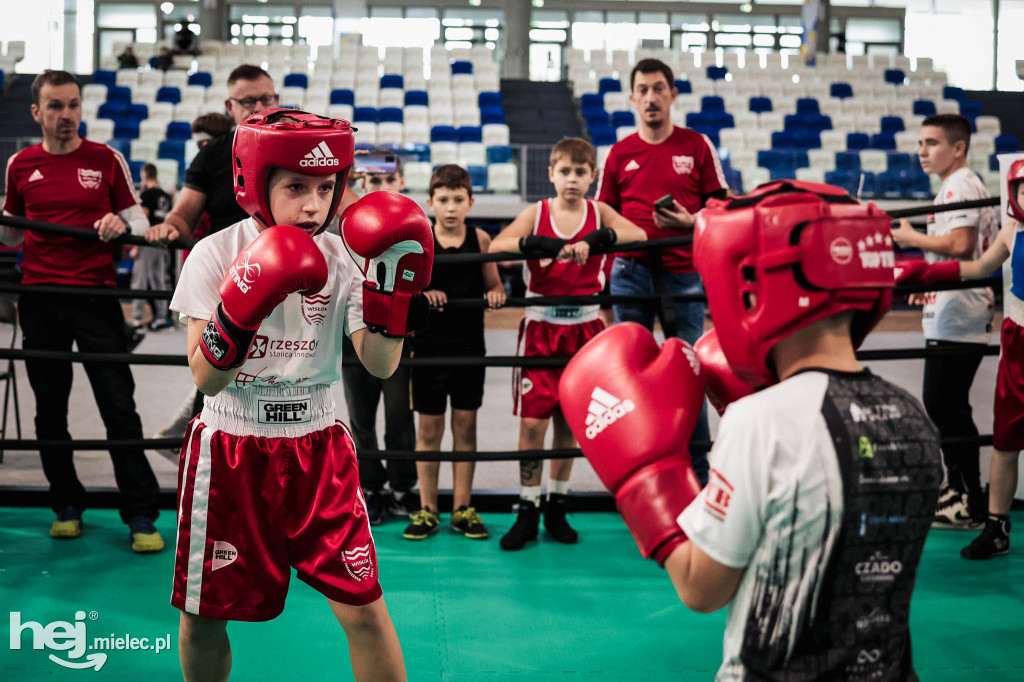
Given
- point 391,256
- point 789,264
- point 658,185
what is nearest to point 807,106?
point 658,185

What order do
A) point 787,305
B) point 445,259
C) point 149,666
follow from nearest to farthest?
point 787,305
point 149,666
point 445,259

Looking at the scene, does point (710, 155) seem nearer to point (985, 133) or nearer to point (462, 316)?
point (462, 316)

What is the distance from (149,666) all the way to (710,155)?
8.18ft

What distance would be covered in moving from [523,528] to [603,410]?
2.00m

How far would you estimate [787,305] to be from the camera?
0.93 m

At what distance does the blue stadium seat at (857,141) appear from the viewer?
12.1 meters

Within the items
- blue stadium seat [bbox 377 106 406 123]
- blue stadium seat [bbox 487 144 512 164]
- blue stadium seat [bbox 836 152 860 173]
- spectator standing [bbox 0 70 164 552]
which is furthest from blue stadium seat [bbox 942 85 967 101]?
spectator standing [bbox 0 70 164 552]

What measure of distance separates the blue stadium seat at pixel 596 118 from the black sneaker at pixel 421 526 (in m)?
10.3

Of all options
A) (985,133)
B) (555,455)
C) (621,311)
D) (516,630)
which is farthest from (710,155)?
(985,133)

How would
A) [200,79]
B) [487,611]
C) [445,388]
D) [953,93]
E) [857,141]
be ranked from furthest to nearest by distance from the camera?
1. [953,93]
2. [200,79]
3. [857,141]
4. [445,388]
5. [487,611]

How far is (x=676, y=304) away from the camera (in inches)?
124

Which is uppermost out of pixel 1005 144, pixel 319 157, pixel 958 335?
pixel 1005 144

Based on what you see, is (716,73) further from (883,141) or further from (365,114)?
(365,114)

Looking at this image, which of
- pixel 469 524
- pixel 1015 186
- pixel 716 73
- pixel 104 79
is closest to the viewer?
pixel 1015 186
